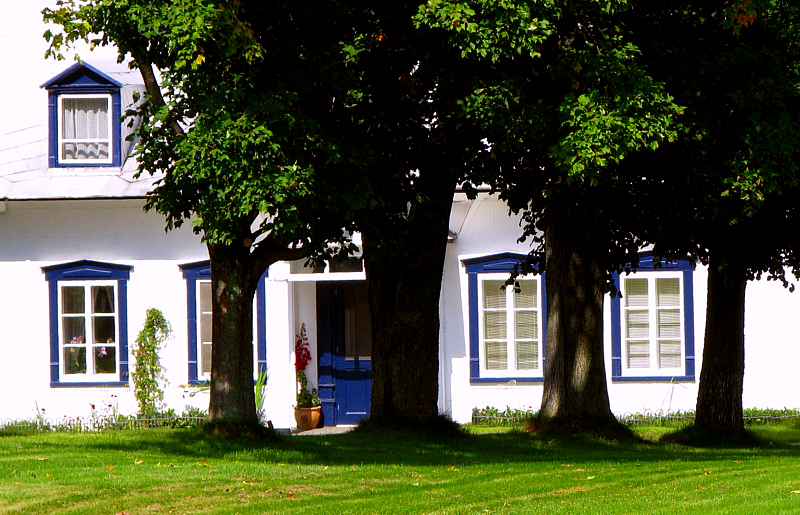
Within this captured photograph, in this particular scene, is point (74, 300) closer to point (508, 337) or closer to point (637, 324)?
point (508, 337)

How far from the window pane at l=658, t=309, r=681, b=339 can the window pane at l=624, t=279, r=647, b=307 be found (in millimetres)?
359

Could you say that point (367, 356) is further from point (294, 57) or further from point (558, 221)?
point (294, 57)

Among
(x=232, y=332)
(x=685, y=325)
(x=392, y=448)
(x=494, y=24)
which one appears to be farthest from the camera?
(x=685, y=325)

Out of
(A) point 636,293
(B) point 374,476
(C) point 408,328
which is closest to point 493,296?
(A) point 636,293

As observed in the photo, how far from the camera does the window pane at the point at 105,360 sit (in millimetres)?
19922

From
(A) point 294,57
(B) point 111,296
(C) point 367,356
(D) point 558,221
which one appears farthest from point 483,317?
(A) point 294,57

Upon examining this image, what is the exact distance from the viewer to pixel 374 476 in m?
10.9

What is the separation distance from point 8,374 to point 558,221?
10.2 meters

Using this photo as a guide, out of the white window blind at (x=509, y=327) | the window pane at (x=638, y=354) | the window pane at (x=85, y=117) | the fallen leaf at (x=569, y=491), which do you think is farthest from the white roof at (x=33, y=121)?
the fallen leaf at (x=569, y=491)

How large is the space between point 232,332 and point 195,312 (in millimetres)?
7195

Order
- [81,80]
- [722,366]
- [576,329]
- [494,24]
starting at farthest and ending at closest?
[81,80]
[722,366]
[576,329]
[494,24]

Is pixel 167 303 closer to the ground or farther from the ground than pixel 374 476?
farther from the ground

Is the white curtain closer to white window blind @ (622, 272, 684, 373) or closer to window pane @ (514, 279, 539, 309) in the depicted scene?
window pane @ (514, 279, 539, 309)

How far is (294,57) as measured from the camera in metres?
11.1
